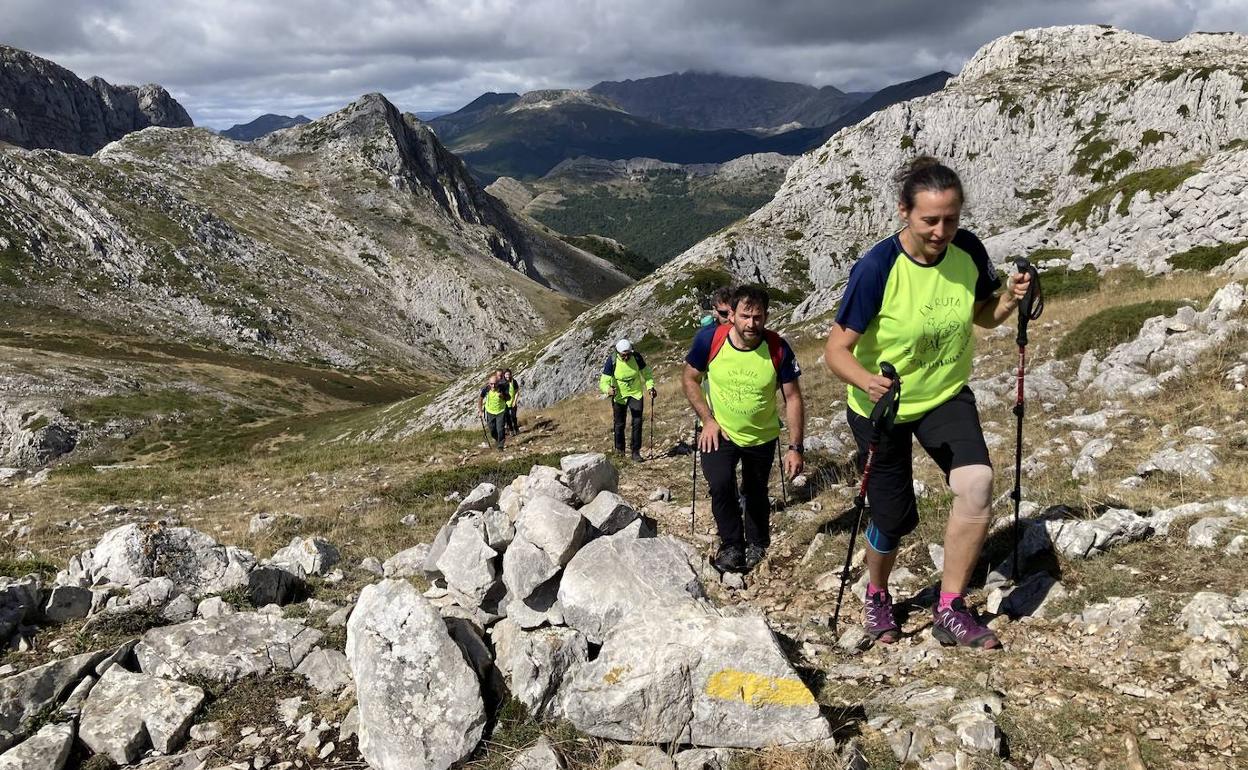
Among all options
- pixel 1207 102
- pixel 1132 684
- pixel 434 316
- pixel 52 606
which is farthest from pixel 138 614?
pixel 434 316

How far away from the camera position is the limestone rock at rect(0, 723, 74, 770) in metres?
5.05

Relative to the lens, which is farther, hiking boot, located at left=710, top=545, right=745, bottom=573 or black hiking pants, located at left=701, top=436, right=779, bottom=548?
hiking boot, located at left=710, top=545, right=745, bottom=573

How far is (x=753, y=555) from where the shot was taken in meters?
8.81


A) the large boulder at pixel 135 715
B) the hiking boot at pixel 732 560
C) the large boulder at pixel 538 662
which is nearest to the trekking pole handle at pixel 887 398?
the large boulder at pixel 538 662

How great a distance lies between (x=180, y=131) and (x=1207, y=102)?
174m

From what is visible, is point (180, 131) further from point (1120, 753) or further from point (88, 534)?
point (1120, 753)

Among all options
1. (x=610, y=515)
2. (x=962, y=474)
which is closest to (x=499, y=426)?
(x=610, y=515)

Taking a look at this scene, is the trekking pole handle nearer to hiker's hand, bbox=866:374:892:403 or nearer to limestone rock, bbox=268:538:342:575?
hiker's hand, bbox=866:374:892:403

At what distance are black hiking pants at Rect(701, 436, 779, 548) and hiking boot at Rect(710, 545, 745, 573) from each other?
2.5 inches

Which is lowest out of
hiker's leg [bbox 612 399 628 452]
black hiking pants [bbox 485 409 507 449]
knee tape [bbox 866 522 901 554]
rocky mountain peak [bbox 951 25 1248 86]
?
black hiking pants [bbox 485 409 507 449]

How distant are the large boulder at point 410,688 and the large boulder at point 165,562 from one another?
4.18 meters

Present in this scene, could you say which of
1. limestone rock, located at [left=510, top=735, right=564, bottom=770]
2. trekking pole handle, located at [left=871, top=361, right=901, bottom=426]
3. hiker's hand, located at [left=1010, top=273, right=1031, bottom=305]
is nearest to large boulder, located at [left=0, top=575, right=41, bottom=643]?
limestone rock, located at [left=510, top=735, right=564, bottom=770]

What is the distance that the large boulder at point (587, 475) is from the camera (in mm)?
10352

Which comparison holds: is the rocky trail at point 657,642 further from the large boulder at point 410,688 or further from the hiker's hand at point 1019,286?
the hiker's hand at point 1019,286
